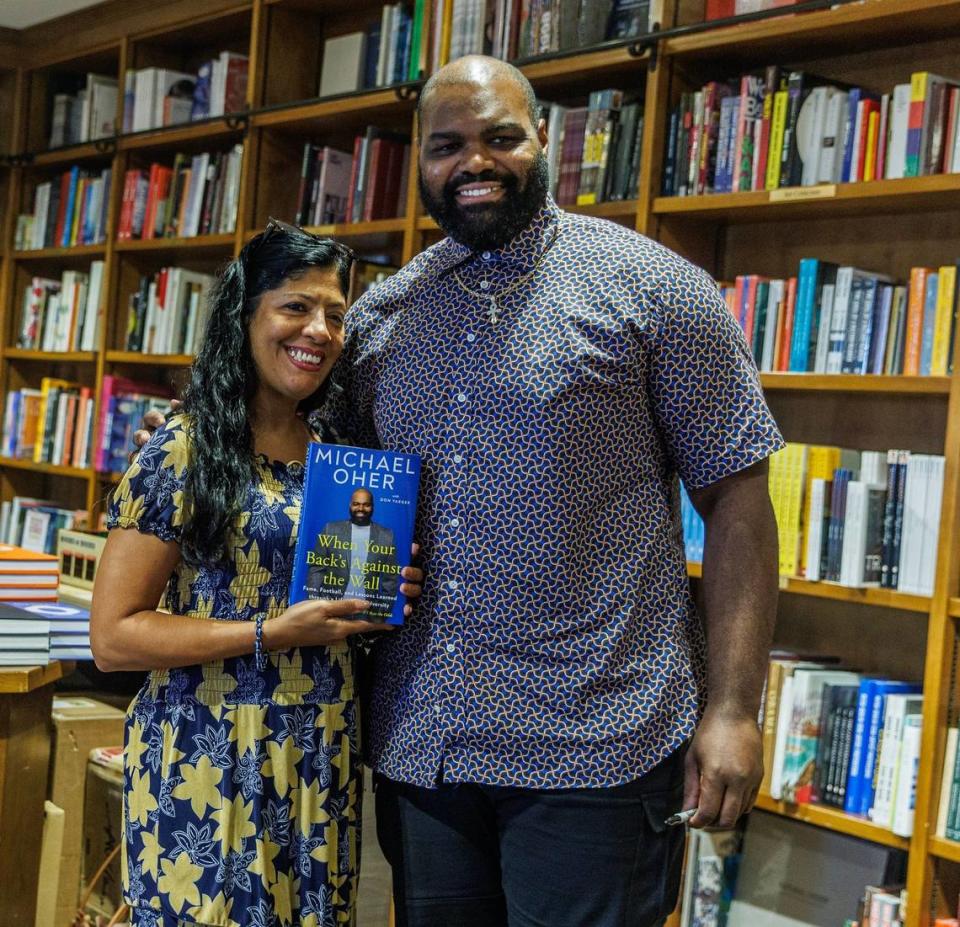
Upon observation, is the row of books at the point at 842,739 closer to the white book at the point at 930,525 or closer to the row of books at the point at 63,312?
the white book at the point at 930,525

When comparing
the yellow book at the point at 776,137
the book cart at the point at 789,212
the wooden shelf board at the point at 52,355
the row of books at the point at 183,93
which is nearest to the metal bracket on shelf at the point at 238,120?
the book cart at the point at 789,212

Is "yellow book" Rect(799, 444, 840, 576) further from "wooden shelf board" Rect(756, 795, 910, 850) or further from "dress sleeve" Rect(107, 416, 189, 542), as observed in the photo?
"dress sleeve" Rect(107, 416, 189, 542)

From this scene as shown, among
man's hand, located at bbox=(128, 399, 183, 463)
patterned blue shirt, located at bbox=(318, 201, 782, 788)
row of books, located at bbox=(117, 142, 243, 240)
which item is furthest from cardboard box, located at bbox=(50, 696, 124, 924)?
row of books, located at bbox=(117, 142, 243, 240)

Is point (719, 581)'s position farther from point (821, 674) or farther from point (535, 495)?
point (821, 674)

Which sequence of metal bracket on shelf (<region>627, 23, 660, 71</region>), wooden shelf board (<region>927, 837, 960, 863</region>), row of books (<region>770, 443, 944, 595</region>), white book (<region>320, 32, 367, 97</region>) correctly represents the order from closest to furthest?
wooden shelf board (<region>927, 837, 960, 863</region>) < row of books (<region>770, 443, 944, 595</region>) < metal bracket on shelf (<region>627, 23, 660, 71</region>) < white book (<region>320, 32, 367, 97</region>)

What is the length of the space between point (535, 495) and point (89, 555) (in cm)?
189

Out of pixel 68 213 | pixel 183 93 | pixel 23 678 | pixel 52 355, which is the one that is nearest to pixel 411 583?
pixel 23 678

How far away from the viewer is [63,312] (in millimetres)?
5035

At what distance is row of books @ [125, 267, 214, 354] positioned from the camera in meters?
4.42

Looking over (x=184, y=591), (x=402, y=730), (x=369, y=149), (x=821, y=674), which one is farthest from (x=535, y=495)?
(x=369, y=149)

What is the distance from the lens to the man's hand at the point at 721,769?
1.51m

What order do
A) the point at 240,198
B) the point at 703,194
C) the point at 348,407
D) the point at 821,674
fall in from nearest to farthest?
the point at 348,407
the point at 821,674
the point at 703,194
the point at 240,198

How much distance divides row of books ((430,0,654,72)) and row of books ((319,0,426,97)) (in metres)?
0.10

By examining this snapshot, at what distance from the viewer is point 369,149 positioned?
3.69 m
